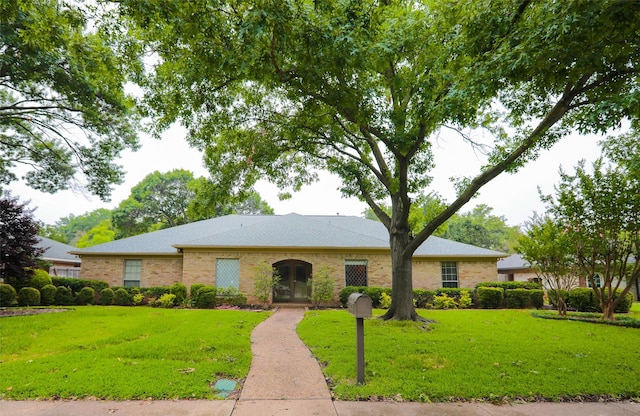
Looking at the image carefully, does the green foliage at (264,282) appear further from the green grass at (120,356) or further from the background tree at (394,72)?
the background tree at (394,72)

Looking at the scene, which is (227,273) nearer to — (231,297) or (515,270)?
(231,297)

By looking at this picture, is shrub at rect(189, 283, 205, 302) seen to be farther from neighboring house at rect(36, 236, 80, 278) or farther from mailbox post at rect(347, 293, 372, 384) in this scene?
mailbox post at rect(347, 293, 372, 384)

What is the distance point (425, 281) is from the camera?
17859mm

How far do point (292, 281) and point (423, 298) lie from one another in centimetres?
668

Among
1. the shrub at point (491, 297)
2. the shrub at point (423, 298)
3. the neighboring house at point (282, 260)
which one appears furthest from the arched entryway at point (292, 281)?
the shrub at point (491, 297)

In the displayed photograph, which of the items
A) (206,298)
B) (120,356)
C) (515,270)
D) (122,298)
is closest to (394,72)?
(120,356)

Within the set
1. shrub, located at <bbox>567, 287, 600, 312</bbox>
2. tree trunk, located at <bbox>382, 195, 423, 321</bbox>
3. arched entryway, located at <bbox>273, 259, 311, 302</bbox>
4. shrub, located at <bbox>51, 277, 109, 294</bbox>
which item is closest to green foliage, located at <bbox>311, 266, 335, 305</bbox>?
arched entryway, located at <bbox>273, 259, 311, 302</bbox>

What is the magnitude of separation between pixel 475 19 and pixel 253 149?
24.9 ft

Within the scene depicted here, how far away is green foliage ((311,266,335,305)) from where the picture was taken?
16.3 metres

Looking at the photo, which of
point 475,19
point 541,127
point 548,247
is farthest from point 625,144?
point 475,19

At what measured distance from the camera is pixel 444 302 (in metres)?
16.2

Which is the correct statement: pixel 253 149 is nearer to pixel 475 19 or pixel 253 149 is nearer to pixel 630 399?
pixel 475 19

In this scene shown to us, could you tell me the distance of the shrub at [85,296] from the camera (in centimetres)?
1633

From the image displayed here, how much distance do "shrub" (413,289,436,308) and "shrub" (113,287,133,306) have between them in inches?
531
